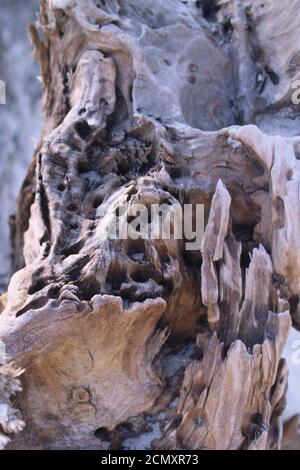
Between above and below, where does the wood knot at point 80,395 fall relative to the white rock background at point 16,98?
below

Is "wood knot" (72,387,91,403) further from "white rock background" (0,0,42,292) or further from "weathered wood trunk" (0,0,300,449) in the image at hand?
"white rock background" (0,0,42,292)

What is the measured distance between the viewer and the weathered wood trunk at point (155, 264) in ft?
3.18

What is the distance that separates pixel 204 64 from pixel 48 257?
588 mm

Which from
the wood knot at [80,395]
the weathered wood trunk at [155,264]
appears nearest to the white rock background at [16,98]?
the weathered wood trunk at [155,264]

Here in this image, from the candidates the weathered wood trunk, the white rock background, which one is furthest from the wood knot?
the white rock background

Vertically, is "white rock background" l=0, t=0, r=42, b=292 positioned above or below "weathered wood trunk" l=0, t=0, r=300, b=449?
above

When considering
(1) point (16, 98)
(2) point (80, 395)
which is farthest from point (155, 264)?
(1) point (16, 98)

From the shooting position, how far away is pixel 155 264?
103cm

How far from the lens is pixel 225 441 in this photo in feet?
3.19

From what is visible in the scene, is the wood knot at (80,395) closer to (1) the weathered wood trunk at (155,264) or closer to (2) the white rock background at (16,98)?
(1) the weathered wood trunk at (155,264)

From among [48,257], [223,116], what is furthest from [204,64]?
[48,257]

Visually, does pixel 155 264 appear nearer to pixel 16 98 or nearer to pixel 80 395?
pixel 80 395

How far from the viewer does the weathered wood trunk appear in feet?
3.18

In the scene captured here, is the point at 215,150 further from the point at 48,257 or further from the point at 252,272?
the point at 48,257
